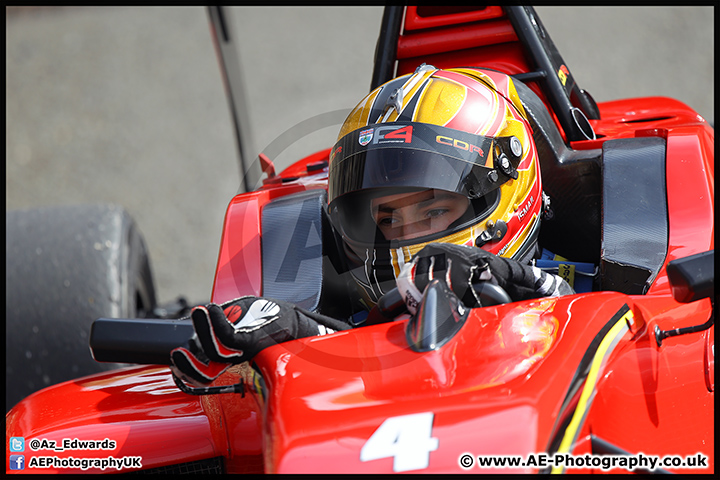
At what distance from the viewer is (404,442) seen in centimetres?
123

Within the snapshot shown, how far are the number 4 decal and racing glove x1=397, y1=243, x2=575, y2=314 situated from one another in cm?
36

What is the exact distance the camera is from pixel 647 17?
843cm

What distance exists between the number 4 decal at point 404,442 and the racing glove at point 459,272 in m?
0.36

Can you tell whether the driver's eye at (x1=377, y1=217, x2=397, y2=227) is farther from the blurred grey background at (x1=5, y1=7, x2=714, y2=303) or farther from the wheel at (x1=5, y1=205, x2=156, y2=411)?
the blurred grey background at (x1=5, y1=7, x2=714, y2=303)

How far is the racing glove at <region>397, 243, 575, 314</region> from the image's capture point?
1.58m

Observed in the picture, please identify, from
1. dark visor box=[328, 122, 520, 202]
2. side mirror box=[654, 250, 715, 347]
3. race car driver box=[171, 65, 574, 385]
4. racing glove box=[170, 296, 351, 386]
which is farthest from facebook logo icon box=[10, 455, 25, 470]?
side mirror box=[654, 250, 715, 347]

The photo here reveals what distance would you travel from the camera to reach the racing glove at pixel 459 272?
158 cm

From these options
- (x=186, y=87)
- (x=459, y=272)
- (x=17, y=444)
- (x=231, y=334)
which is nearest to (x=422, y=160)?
(x=459, y=272)

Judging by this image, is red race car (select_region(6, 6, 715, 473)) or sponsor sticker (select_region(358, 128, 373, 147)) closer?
red race car (select_region(6, 6, 715, 473))

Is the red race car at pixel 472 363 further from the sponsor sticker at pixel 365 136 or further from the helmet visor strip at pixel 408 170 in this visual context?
the sponsor sticker at pixel 365 136

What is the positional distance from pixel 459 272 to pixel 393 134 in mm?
584

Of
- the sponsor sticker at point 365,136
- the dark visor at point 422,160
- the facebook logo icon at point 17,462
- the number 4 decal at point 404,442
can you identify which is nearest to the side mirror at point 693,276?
the number 4 decal at point 404,442

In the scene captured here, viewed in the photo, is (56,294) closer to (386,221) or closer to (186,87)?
(386,221)

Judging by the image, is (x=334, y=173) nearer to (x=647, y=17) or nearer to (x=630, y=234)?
(x=630, y=234)
